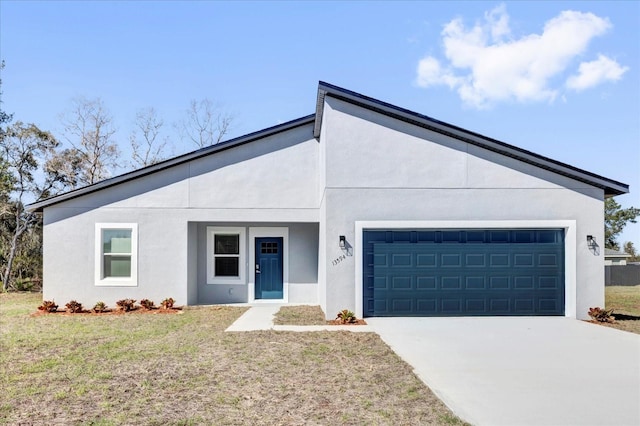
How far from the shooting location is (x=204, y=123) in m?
33.8

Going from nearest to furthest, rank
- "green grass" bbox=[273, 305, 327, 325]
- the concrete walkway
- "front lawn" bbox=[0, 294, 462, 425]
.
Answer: "front lawn" bbox=[0, 294, 462, 425] < the concrete walkway < "green grass" bbox=[273, 305, 327, 325]

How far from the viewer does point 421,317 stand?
11625 mm

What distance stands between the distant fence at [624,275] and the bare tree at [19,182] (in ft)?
107

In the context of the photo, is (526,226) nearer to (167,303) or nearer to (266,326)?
(266,326)

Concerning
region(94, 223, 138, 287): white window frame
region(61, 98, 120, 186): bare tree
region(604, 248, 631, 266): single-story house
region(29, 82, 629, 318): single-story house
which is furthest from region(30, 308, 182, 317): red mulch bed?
region(604, 248, 631, 266): single-story house

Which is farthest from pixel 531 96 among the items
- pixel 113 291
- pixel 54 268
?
pixel 54 268

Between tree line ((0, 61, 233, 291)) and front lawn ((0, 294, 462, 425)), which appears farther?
tree line ((0, 61, 233, 291))

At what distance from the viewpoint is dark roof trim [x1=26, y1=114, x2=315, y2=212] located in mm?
13766

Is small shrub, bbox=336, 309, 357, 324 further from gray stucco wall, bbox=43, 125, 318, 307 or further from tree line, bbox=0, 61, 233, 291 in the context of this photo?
tree line, bbox=0, 61, 233, 291

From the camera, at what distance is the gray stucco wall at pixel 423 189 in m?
11.5

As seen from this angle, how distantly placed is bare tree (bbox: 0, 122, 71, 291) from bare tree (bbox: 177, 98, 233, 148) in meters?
11.5

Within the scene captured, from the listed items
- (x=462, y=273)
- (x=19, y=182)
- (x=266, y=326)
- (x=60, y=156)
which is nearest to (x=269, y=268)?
Result: (x=266, y=326)

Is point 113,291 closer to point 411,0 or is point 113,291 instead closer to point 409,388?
point 409,388

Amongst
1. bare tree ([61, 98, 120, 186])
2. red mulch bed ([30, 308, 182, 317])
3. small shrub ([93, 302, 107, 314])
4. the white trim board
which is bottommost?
red mulch bed ([30, 308, 182, 317])
